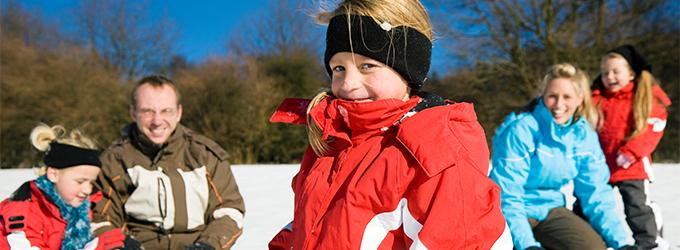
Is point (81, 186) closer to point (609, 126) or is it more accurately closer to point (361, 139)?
point (361, 139)

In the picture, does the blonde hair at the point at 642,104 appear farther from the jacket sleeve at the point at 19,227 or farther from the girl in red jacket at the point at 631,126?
the jacket sleeve at the point at 19,227

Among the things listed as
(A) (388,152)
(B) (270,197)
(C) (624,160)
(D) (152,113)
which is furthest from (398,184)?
(B) (270,197)

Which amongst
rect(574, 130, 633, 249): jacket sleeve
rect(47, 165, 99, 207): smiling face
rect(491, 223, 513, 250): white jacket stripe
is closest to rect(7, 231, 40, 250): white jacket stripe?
rect(47, 165, 99, 207): smiling face

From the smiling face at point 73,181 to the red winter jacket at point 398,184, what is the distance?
171 centimetres

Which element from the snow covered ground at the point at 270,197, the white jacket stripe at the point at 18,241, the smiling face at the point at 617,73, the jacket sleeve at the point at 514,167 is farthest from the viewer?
the snow covered ground at the point at 270,197

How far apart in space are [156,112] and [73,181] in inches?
20.4

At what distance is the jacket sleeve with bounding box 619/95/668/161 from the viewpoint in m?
4.11

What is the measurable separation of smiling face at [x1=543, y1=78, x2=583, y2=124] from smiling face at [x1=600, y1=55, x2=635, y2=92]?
3.59 ft

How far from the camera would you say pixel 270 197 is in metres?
→ 6.38

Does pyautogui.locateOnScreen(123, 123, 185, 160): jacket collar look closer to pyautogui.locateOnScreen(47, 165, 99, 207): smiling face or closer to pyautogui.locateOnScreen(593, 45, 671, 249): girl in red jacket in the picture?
pyautogui.locateOnScreen(47, 165, 99, 207): smiling face

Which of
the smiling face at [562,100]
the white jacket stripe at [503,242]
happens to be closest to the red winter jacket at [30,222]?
the white jacket stripe at [503,242]

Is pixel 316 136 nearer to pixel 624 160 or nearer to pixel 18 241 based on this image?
pixel 18 241

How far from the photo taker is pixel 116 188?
286 centimetres

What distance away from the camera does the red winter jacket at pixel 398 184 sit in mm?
1282
